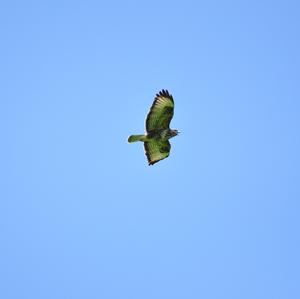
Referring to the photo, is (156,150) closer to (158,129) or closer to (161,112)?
(158,129)

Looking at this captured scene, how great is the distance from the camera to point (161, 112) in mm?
28734

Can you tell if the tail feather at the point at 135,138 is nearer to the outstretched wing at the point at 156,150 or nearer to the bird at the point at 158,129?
the bird at the point at 158,129

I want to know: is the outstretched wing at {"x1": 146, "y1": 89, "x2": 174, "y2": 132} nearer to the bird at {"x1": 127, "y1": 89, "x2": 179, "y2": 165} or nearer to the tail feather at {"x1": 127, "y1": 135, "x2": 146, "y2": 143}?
the bird at {"x1": 127, "y1": 89, "x2": 179, "y2": 165}

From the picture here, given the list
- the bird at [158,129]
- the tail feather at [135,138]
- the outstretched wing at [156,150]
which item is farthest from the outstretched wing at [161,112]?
the outstretched wing at [156,150]

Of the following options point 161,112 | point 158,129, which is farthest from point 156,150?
point 161,112

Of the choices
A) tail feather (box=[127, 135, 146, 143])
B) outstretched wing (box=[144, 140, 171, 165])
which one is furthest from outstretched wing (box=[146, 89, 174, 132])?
outstretched wing (box=[144, 140, 171, 165])

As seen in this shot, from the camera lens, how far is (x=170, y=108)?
2869cm

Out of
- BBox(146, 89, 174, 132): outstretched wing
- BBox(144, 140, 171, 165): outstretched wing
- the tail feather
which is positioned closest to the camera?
BBox(146, 89, 174, 132): outstretched wing

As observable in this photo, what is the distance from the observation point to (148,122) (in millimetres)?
28891

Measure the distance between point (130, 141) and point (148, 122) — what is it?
0.96m

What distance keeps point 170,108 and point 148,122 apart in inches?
38.1

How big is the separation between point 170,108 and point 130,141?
191cm

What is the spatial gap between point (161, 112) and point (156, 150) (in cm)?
213

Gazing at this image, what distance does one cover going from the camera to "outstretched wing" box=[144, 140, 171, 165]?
30.0 m
